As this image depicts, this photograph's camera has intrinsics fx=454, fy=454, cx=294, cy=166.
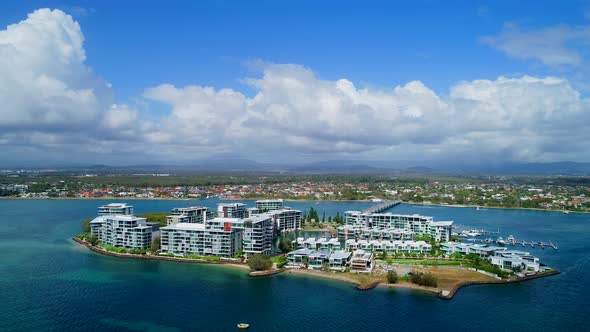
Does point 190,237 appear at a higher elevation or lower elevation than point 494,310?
higher

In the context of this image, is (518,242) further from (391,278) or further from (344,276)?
(344,276)

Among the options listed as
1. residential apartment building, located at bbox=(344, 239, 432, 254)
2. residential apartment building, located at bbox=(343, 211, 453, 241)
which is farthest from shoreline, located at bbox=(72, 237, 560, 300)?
residential apartment building, located at bbox=(343, 211, 453, 241)

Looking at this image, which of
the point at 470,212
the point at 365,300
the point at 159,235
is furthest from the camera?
the point at 470,212

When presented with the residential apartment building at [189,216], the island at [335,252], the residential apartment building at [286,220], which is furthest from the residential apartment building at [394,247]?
the residential apartment building at [189,216]

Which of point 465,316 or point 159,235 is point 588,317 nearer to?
point 465,316

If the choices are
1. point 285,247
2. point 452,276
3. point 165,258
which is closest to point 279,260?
point 285,247

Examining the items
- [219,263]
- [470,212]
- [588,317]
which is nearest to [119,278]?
[219,263]
